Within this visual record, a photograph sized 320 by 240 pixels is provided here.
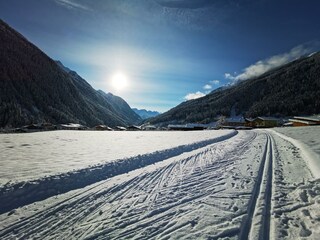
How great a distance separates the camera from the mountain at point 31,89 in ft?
369

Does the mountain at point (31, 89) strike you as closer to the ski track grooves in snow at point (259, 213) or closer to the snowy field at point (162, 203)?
the snowy field at point (162, 203)

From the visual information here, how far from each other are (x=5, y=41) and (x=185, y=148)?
570 ft

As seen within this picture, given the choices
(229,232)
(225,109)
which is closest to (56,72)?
(225,109)

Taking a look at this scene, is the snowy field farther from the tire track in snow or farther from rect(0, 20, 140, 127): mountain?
rect(0, 20, 140, 127): mountain

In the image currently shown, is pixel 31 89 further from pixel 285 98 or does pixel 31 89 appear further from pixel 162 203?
pixel 285 98

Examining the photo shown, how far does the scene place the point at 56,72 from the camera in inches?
6540

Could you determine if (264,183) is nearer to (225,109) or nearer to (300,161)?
(300,161)

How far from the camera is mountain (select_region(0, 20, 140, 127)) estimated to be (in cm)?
11249

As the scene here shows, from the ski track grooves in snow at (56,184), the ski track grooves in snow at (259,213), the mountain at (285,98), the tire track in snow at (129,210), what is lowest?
the ski track grooves in snow at (259,213)

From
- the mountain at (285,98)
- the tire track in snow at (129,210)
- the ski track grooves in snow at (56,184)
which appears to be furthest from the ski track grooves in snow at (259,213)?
the mountain at (285,98)

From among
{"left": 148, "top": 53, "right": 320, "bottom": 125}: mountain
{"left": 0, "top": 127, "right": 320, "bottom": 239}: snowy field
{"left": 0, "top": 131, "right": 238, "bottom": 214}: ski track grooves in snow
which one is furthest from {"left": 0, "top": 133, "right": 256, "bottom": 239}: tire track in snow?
{"left": 148, "top": 53, "right": 320, "bottom": 125}: mountain

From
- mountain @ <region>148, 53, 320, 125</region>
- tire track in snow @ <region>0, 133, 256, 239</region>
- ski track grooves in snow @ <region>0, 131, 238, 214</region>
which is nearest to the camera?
tire track in snow @ <region>0, 133, 256, 239</region>

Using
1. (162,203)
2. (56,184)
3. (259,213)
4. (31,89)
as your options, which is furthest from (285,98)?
(56,184)

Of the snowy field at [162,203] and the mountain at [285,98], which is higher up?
the mountain at [285,98]
